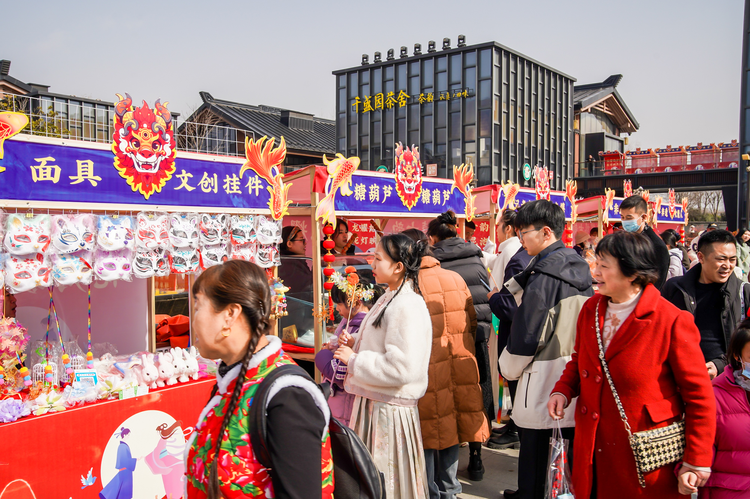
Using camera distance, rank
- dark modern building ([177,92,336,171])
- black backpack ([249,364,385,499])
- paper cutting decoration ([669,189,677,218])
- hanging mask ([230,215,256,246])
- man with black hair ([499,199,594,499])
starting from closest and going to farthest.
A: black backpack ([249,364,385,499]), man with black hair ([499,199,594,499]), hanging mask ([230,215,256,246]), paper cutting decoration ([669,189,677,218]), dark modern building ([177,92,336,171])

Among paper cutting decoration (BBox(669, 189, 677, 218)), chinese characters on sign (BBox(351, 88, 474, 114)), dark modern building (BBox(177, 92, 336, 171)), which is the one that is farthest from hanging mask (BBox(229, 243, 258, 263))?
chinese characters on sign (BBox(351, 88, 474, 114))

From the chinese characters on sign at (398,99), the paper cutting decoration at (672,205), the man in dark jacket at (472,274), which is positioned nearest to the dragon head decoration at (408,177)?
the man in dark jacket at (472,274)

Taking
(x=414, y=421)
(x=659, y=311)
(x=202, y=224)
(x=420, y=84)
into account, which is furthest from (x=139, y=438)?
(x=420, y=84)

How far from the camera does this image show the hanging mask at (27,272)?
2773 mm

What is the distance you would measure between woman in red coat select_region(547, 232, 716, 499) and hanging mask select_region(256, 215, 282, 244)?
265 centimetres

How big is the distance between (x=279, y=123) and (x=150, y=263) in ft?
61.2

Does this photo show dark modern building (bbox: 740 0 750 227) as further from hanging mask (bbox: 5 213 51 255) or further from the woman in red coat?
hanging mask (bbox: 5 213 51 255)

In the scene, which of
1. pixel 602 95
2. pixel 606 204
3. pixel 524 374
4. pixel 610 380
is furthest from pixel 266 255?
pixel 602 95

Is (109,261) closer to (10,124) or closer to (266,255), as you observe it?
(10,124)

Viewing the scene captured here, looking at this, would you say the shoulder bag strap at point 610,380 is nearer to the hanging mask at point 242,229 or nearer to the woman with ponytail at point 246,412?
the woman with ponytail at point 246,412

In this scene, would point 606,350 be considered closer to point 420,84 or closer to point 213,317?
point 213,317

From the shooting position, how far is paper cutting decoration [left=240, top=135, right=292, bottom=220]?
3.85 meters

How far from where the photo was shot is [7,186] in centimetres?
274

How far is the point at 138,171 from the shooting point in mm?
3236
